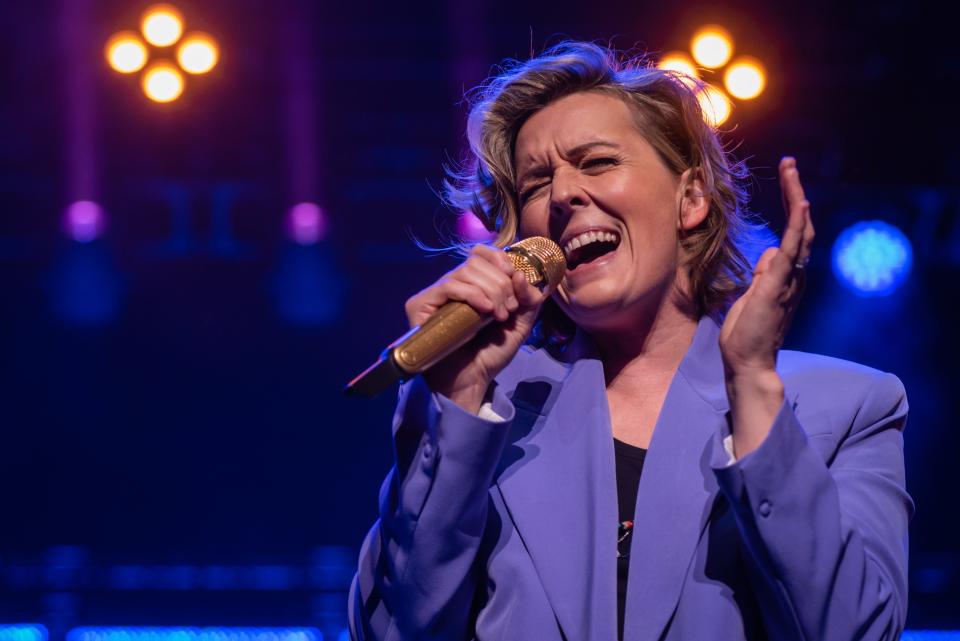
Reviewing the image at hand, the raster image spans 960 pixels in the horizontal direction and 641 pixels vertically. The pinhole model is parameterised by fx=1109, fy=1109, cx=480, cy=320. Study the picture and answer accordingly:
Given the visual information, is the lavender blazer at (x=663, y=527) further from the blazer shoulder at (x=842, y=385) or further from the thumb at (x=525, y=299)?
the thumb at (x=525, y=299)

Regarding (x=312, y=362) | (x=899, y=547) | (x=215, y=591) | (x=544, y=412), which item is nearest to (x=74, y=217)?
(x=312, y=362)

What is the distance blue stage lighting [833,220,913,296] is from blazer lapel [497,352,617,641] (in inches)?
150

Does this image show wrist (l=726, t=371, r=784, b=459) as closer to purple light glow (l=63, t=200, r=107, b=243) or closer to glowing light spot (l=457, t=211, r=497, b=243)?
glowing light spot (l=457, t=211, r=497, b=243)

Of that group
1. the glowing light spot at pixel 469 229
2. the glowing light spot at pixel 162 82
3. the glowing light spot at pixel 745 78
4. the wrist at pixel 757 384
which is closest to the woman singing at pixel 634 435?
the wrist at pixel 757 384

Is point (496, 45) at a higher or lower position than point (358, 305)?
higher

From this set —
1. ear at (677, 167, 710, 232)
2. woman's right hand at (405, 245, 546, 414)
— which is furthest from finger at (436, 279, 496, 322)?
ear at (677, 167, 710, 232)

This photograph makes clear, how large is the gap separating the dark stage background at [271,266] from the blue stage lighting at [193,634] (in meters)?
0.05

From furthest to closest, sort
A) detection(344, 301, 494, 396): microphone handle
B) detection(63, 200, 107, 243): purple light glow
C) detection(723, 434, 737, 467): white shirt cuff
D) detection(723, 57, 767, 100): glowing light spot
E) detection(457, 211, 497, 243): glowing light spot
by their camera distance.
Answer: detection(63, 200, 107, 243): purple light glow → detection(457, 211, 497, 243): glowing light spot → detection(723, 57, 767, 100): glowing light spot → detection(723, 434, 737, 467): white shirt cuff → detection(344, 301, 494, 396): microphone handle

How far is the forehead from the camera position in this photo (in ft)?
6.99

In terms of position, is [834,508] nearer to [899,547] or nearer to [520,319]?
[899,547]

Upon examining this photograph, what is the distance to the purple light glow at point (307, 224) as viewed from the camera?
5448mm

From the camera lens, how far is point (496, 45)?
4770 millimetres

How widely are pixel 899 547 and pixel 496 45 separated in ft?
11.5

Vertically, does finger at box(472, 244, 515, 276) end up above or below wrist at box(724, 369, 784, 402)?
above
